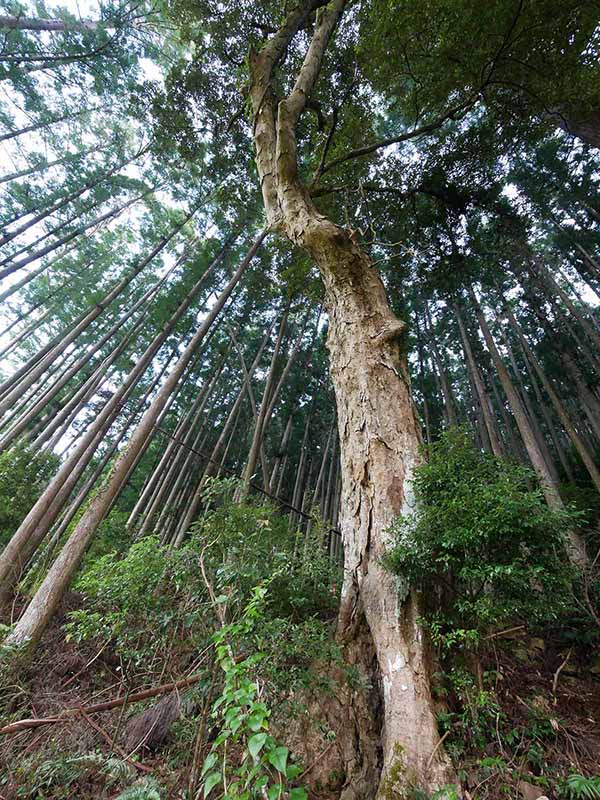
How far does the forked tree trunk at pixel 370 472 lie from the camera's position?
1.47 metres

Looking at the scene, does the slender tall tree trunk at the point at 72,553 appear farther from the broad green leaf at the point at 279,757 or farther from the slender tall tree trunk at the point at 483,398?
the slender tall tree trunk at the point at 483,398

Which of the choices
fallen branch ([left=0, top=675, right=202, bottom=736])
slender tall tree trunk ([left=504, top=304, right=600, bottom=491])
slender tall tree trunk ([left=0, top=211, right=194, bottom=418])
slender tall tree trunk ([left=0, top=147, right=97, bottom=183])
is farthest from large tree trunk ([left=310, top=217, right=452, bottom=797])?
slender tall tree trunk ([left=0, top=147, right=97, bottom=183])

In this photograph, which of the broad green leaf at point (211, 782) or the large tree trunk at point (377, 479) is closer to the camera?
the broad green leaf at point (211, 782)

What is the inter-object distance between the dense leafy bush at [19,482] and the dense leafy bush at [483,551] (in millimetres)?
7473

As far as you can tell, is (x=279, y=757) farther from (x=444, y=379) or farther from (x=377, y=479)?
(x=444, y=379)

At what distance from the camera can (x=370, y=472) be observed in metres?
2.20

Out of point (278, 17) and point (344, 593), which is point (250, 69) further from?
point (344, 593)

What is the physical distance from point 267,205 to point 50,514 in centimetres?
549

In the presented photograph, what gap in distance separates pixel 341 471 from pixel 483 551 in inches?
55.9

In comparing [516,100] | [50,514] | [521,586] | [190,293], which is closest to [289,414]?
[190,293]

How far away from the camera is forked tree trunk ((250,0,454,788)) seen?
1472 millimetres

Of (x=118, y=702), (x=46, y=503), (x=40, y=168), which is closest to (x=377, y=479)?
(x=118, y=702)

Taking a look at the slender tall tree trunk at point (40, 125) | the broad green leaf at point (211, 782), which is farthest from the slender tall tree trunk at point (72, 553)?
the slender tall tree trunk at point (40, 125)

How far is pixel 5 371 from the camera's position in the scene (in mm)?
16562
